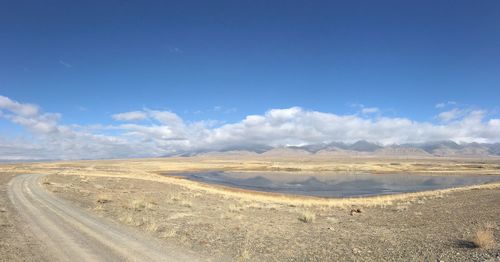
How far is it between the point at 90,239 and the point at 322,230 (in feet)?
35.2

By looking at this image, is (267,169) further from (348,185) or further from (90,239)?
(90,239)

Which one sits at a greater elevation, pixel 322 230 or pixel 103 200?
pixel 103 200

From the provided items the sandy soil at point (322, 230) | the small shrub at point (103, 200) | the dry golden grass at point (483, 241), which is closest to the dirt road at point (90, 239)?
the sandy soil at point (322, 230)

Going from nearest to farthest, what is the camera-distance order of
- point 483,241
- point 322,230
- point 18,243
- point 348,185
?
point 483,241 < point 18,243 < point 322,230 < point 348,185

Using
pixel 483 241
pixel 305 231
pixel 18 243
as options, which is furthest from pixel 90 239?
pixel 483 241

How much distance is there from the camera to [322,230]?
19.4 m

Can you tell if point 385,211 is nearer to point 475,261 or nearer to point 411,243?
point 411,243

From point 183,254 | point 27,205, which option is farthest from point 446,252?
point 27,205

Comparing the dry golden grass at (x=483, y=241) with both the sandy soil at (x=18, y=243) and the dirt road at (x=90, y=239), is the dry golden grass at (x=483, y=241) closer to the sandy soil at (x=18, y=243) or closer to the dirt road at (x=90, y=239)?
the dirt road at (x=90, y=239)

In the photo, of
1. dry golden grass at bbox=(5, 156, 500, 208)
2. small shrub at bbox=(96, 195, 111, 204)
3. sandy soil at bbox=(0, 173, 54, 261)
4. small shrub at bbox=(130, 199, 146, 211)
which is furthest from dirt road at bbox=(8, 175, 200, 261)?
dry golden grass at bbox=(5, 156, 500, 208)

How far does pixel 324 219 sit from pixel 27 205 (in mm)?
20308

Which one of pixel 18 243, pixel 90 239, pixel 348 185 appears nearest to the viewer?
pixel 18 243

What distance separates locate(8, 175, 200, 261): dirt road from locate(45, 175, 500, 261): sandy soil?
113cm

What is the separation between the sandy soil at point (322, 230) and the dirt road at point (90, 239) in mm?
1128
